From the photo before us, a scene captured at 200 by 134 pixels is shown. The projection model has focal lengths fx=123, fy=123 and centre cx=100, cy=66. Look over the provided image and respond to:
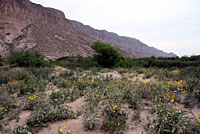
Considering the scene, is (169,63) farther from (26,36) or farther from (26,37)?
(26,36)

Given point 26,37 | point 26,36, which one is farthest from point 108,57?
point 26,36

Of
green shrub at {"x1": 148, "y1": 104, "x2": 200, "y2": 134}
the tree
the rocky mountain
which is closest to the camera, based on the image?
green shrub at {"x1": 148, "y1": 104, "x2": 200, "y2": 134}

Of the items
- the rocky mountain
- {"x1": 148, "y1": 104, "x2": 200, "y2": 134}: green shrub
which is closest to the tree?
{"x1": 148, "y1": 104, "x2": 200, "y2": 134}: green shrub

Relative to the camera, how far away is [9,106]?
13.2 ft

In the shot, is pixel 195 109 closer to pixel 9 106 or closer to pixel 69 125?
pixel 69 125

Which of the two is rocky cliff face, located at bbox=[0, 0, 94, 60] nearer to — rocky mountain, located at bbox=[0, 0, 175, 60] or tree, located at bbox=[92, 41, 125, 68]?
rocky mountain, located at bbox=[0, 0, 175, 60]

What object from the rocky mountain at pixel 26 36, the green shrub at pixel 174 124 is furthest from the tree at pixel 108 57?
the rocky mountain at pixel 26 36

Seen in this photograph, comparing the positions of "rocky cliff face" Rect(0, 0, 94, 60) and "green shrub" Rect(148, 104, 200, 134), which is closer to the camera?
"green shrub" Rect(148, 104, 200, 134)

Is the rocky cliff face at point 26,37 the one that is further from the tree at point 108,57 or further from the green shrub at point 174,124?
the green shrub at point 174,124

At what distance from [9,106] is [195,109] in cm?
563

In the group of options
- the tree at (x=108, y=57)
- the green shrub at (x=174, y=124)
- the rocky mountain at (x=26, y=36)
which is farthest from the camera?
the rocky mountain at (x=26, y=36)

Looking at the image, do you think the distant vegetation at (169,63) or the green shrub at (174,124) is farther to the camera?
the distant vegetation at (169,63)

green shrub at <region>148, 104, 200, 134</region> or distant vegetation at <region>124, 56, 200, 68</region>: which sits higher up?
distant vegetation at <region>124, 56, 200, 68</region>

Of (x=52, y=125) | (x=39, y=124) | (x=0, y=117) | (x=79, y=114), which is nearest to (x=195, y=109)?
(x=79, y=114)
